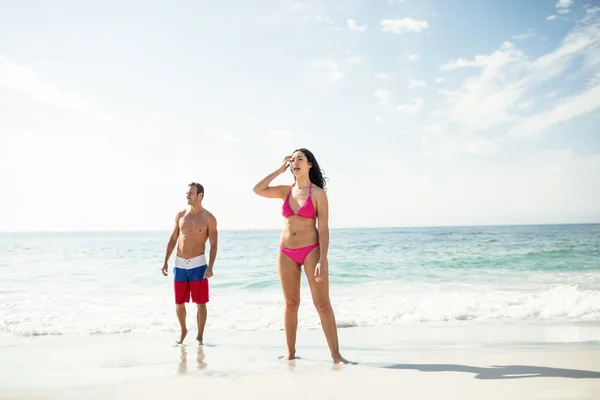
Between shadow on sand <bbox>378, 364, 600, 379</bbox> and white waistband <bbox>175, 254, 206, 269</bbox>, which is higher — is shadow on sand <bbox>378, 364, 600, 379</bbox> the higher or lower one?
the lower one

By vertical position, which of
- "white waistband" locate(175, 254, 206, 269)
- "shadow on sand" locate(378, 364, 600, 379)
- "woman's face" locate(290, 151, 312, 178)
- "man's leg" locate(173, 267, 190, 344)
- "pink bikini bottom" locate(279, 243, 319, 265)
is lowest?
"shadow on sand" locate(378, 364, 600, 379)

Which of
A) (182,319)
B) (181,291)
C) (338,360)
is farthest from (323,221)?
(182,319)

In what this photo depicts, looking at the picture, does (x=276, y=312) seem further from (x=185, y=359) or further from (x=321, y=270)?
(x=321, y=270)

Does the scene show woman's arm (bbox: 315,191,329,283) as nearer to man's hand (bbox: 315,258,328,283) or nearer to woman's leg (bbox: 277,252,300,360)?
man's hand (bbox: 315,258,328,283)

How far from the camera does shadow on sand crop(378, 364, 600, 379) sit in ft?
12.3

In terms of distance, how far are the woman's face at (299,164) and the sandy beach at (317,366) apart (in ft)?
6.06

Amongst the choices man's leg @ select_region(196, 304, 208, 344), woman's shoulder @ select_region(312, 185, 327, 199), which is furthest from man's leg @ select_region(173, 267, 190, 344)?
woman's shoulder @ select_region(312, 185, 327, 199)

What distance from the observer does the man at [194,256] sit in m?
5.53

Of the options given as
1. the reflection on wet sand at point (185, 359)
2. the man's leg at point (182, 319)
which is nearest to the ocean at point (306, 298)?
the man's leg at point (182, 319)

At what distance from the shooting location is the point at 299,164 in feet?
14.0

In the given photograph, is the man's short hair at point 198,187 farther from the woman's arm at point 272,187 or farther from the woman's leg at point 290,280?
the woman's leg at point 290,280

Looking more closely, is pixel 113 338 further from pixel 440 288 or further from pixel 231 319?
pixel 440 288

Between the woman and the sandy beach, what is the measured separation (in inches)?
20.4

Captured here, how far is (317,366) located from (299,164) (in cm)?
193
